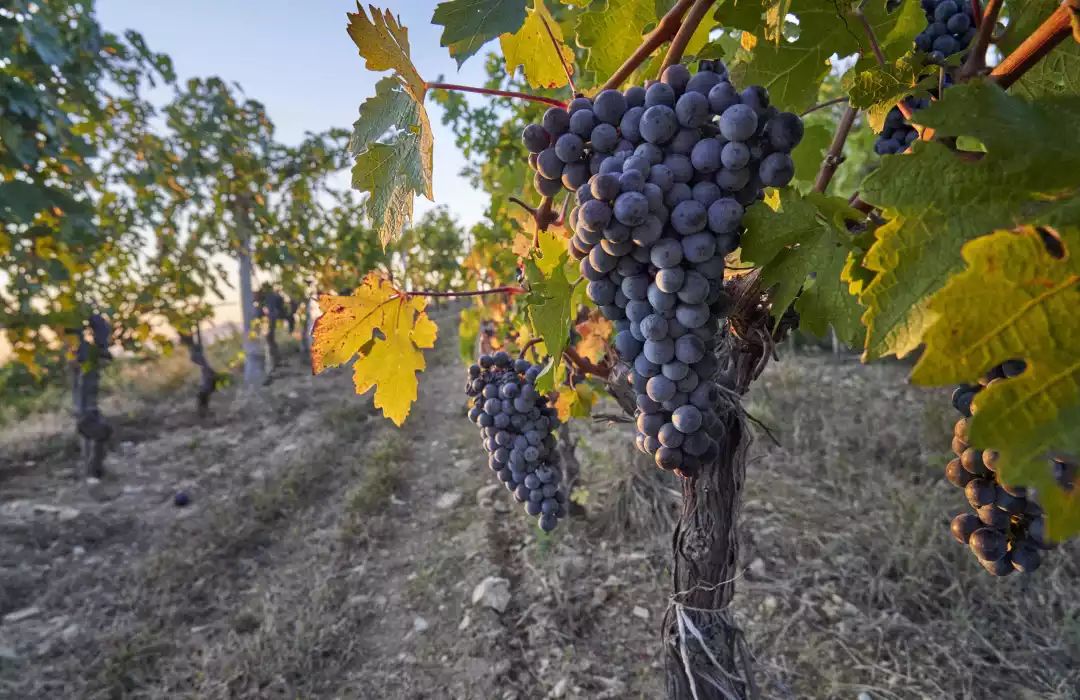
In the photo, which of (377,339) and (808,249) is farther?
(377,339)

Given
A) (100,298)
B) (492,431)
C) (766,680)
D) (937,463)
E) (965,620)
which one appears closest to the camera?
(492,431)

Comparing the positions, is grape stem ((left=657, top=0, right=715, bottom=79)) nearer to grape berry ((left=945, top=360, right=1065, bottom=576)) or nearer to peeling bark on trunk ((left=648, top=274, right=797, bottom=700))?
peeling bark on trunk ((left=648, top=274, right=797, bottom=700))

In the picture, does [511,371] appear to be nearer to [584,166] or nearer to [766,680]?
[584,166]

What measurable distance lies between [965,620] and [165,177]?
Result: 720cm

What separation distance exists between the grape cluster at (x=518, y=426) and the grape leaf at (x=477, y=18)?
1.29 metres

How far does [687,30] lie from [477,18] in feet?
1.18

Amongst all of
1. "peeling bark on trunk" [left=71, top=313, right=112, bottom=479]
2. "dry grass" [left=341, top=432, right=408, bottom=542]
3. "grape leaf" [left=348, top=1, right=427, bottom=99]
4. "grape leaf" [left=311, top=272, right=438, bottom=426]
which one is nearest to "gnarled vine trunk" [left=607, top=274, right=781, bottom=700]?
"grape leaf" [left=311, top=272, right=438, bottom=426]

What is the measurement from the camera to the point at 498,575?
351 centimetres

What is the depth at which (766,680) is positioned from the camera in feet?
7.91

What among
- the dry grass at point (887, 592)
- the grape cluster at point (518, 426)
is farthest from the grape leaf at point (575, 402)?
the dry grass at point (887, 592)

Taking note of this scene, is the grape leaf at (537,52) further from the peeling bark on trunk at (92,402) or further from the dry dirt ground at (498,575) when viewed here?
the peeling bark on trunk at (92,402)

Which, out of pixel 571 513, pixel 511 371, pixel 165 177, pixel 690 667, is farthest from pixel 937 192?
pixel 165 177

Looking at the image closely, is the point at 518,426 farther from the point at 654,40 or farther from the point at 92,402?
the point at 92,402

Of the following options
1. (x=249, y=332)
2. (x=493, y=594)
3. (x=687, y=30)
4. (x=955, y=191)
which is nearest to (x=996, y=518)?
(x=955, y=191)
